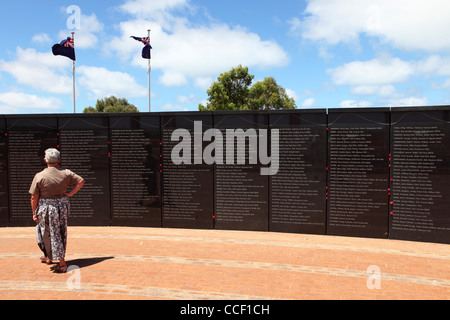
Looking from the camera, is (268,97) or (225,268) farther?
(268,97)

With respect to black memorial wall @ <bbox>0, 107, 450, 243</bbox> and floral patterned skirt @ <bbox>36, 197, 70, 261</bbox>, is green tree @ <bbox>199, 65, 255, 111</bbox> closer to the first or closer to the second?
black memorial wall @ <bbox>0, 107, 450, 243</bbox>

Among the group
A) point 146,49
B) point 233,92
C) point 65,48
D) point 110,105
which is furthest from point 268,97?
point 65,48

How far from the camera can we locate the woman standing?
18.7ft

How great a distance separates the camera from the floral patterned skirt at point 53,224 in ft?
19.0

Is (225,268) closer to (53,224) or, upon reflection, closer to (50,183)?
(53,224)

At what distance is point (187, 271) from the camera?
578cm

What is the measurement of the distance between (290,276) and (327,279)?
22.5 inches

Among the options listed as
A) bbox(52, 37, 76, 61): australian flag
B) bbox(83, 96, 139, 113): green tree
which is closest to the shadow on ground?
bbox(52, 37, 76, 61): australian flag

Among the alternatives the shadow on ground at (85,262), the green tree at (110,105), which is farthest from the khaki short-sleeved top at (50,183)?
the green tree at (110,105)

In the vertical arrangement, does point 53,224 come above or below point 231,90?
below

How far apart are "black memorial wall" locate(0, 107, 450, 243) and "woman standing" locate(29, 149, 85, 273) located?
130 inches

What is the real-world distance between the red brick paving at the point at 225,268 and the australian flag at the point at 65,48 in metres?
11.1

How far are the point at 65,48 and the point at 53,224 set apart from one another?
13.7m

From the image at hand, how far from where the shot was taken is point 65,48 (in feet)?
55.2
